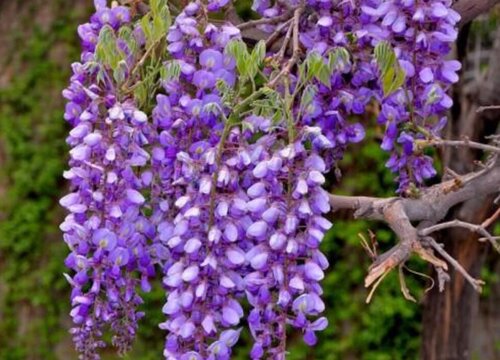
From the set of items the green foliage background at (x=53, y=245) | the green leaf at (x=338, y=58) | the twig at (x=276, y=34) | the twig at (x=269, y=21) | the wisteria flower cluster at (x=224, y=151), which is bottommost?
the green foliage background at (x=53, y=245)

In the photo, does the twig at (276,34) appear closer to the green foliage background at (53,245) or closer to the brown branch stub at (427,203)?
the brown branch stub at (427,203)

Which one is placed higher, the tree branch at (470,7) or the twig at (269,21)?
the twig at (269,21)

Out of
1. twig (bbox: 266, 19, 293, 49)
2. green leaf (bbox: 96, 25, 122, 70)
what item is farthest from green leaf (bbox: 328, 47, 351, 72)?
green leaf (bbox: 96, 25, 122, 70)

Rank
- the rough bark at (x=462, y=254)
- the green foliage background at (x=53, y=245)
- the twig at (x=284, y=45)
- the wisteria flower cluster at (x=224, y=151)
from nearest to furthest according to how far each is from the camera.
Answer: the wisteria flower cluster at (x=224, y=151), the twig at (x=284, y=45), the rough bark at (x=462, y=254), the green foliage background at (x=53, y=245)

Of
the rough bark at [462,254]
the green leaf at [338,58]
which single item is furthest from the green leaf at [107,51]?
the rough bark at [462,254]

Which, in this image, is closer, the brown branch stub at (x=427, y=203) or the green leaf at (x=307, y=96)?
the green leaf at (x=307, y=96)

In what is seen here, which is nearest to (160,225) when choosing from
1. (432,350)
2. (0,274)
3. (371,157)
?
(432,350)

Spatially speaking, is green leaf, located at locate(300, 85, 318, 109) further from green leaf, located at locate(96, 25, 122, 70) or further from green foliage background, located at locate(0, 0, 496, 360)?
green foliage background, located at locate(0, 0, 496, 360)

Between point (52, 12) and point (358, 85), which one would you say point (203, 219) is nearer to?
point (358, 85)
